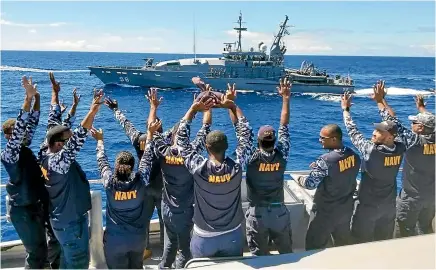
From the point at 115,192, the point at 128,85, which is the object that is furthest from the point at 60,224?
the point at 128,85

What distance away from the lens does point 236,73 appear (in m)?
53.2

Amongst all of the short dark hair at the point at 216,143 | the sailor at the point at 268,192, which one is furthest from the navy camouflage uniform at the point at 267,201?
the short dark hair at the point at 216,143

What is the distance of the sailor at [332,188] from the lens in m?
4.02

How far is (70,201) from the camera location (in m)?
3.84

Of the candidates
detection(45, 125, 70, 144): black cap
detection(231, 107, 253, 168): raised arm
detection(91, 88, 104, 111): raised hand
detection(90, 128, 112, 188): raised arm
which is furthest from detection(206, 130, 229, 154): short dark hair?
detection(45, 125, 70, 144): black cap

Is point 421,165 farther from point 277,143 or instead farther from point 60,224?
point 60,224

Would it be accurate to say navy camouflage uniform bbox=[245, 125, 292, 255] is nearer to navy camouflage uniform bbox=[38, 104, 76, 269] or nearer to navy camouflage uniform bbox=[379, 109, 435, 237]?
navy camouflage uniform bbox=[379, 109, 435, 237]

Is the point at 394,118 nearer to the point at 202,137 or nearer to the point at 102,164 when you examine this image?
the point at 202,137

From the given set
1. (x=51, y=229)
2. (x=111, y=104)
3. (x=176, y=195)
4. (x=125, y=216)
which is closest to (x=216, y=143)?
(x=176, y=195)

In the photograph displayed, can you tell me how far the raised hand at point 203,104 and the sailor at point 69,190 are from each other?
3.08 feet

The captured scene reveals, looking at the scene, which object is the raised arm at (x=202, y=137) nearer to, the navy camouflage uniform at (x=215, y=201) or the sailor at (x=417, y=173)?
the navy camouflage uniform at (x=215, y=201)

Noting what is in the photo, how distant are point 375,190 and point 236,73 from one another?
49721 millimetres

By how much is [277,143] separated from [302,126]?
33408 mm

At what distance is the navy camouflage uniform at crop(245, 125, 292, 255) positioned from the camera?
3.98 m
